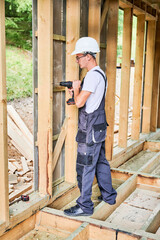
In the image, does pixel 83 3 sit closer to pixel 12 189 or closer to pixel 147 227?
pixel 147 227

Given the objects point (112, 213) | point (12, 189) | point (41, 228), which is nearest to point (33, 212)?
point (41, 228)

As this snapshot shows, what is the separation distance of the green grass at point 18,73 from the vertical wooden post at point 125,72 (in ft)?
14.7

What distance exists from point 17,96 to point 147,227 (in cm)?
688

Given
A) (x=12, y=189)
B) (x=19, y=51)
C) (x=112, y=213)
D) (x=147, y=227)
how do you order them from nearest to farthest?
1. (x=147, y=227)
2. (x=112, y=213)
3. (x=12, y=189)
4. (x=19, y=51)

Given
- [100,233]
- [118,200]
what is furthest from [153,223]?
[118,200]

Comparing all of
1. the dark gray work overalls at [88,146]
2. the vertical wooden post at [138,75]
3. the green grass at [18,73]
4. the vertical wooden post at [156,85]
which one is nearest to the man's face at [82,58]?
the dark gray work overalls at [88,146]

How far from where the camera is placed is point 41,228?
3.12m

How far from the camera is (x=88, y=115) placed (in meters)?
2.95

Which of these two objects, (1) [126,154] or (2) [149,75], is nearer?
(1) [126,154]

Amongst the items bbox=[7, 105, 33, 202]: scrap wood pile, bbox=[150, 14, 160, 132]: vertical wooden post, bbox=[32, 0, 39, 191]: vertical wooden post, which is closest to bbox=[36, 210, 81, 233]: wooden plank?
bbox=[32, 0, 39, 191]: vertical wooden post

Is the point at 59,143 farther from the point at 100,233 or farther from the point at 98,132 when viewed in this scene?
the point at 100,233

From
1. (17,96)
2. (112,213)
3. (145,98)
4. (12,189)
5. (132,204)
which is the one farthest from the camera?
(17,96)

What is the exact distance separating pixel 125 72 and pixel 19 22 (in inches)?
263

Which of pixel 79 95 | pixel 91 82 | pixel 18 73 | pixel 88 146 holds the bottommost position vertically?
pixel 88 146
